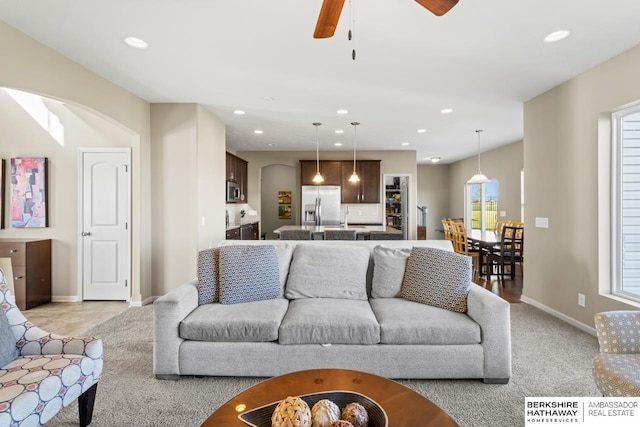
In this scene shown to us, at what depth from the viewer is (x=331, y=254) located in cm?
287

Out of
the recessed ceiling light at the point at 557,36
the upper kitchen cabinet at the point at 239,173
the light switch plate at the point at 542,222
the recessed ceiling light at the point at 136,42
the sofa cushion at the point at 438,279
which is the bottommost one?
the sofa cushion at the point at 438,279

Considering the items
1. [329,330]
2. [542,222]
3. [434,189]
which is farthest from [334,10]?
[434,189]

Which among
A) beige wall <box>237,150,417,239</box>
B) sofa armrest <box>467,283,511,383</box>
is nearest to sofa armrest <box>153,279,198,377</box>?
sofa armrest <box>467,283,511,383</box>

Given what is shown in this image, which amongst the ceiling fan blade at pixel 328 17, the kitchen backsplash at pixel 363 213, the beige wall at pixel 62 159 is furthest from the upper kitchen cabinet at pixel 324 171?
the ceiling fan blade at pixel 328 17

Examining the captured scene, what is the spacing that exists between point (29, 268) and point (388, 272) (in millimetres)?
4353

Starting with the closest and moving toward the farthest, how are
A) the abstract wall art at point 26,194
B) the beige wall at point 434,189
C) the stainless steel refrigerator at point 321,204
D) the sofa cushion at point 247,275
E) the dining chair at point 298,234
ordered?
the sofa cushion at point 247,275, the abstract wall art at point 26,194, the dining chair at point 298,234, the stainless steel refrigerator at point 321,204, the beige wall at point 434,189

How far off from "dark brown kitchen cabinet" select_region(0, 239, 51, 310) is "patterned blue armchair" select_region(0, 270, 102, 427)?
2791mm

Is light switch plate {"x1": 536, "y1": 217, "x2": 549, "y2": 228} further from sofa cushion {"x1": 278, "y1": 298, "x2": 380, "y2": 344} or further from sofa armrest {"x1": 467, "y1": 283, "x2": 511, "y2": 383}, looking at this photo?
sofa cushion {"x1": 278, "y1": 298, "x2": 380, "y2": 344}

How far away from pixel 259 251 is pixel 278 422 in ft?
5.76

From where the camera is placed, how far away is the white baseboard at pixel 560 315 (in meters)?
3.21

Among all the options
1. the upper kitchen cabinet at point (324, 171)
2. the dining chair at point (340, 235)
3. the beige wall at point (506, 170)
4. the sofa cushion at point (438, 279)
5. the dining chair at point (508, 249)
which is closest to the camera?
the sofa cushion at point (438, 279)

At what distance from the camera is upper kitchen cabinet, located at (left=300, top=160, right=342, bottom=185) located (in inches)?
309

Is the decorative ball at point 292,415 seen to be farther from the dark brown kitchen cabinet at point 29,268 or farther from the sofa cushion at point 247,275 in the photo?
the dark brown kitchen cabinet at point 29,268

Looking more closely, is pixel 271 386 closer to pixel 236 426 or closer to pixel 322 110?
pixel 236 426
